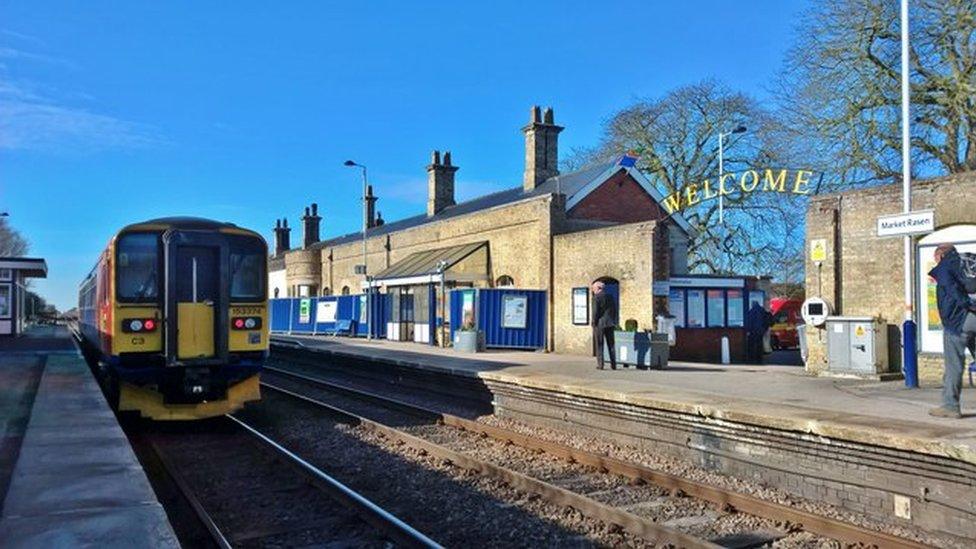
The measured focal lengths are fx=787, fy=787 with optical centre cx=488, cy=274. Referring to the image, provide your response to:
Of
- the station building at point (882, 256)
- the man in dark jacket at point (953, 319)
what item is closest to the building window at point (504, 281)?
the station building at point (882, 256)

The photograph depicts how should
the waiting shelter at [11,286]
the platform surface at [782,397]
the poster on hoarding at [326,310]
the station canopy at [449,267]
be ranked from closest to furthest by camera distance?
the platform surface at [782,397] → the station canopy at [449,267] → the waiting shelter at [11,286] → the poster on hoarding at [326,310]

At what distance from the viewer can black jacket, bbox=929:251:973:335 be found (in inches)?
314

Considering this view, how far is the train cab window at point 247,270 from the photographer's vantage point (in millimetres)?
11539

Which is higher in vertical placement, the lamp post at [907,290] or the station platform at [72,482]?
the lamp post at [907,290]

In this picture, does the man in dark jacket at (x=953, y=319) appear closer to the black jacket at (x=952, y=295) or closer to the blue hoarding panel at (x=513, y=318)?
the black jacket at (x=952, y=295)

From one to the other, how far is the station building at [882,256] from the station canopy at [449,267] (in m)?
13.6

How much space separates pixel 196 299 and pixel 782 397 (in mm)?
8271

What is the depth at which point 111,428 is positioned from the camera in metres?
9.11

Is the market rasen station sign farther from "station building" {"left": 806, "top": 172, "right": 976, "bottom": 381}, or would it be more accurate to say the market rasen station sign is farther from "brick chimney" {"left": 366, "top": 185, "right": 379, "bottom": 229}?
"brick chimney" {"left": 366, "top": 185, "right": 379, "bottom": 229}

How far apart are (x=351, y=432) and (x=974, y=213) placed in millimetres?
10092

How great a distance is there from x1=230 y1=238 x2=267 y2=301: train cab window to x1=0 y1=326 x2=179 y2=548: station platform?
95.5 inches

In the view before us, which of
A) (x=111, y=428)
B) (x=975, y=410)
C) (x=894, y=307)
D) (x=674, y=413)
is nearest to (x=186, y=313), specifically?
(x=111, y=428)

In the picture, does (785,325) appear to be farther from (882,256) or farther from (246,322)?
(246,322)

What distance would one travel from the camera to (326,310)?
38688mm
